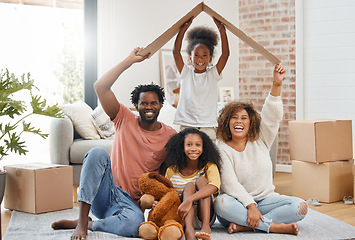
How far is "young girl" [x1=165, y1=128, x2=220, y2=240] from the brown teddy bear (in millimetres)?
76

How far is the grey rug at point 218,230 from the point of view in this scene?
8.16 ft

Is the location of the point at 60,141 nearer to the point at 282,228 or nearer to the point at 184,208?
the point at 184,208

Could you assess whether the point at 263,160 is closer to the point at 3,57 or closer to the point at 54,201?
the point at 54,201

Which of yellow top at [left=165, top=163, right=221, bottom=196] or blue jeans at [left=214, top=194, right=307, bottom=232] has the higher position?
yellow top at [left=165, top=163, right=221, bottom=196]

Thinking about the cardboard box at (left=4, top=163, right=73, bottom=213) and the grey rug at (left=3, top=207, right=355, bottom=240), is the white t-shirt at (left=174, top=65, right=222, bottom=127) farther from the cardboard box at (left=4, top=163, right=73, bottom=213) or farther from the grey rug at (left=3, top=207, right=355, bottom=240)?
the cardboard box at (left=4, top=163, right=73, bottom=213)

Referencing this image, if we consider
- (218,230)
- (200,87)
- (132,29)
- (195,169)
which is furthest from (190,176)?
(132,29)

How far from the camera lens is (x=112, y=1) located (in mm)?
4977

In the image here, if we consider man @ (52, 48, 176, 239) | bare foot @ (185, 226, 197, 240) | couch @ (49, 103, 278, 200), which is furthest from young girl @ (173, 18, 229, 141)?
couch @ (49, 103, 278, 200)

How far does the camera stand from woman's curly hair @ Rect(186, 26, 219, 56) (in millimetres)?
3059

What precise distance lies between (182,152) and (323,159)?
1519mm

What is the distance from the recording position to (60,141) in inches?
149

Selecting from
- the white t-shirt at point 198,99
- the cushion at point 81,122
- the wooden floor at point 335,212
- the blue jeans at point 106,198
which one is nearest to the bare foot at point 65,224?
the blue jeans at point 106,198

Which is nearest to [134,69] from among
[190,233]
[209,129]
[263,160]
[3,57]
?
[3,57]

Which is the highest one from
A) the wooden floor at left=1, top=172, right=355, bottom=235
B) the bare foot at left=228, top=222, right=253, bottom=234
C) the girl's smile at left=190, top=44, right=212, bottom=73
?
the girl's smile at left=190, top=44, right=212, bottom=73
